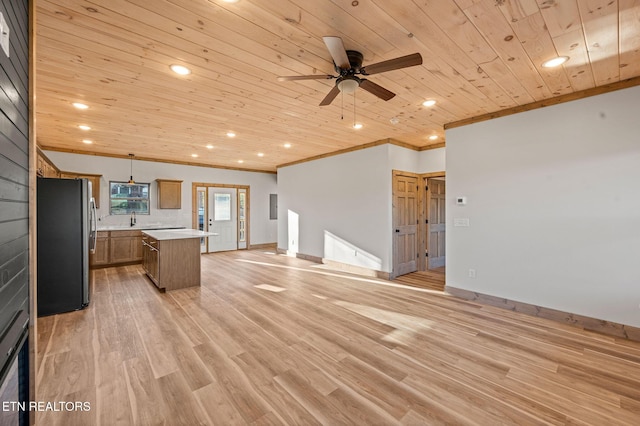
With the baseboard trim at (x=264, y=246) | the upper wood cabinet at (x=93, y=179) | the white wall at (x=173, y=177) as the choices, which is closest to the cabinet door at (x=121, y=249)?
the white wall at (x=173, y=177)

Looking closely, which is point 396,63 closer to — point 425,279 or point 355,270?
point 425,279

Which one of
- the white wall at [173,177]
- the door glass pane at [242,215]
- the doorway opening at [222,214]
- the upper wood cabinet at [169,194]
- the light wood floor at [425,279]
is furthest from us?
the door glass pane at [242,215]

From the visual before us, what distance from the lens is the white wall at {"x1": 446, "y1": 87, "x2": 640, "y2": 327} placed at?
2.97 m

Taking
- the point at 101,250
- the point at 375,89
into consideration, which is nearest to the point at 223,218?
the point at 101,250

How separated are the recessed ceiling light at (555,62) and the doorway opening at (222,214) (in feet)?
25.2

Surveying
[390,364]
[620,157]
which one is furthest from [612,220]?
[390,364]

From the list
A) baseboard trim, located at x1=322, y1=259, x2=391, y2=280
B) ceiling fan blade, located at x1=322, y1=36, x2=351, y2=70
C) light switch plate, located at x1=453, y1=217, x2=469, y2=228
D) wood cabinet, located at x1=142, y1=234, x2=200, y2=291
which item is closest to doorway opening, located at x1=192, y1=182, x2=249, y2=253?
wood cabinet, located at x1=142, y1=234, x2=200, y2=291

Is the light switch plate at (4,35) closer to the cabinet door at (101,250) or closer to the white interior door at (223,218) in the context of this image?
the cabinet door at (101,250)

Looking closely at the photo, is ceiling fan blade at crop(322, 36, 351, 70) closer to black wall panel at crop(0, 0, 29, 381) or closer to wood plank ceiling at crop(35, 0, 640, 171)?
wood plank ceiling at crop(35, 0, 640, 171)

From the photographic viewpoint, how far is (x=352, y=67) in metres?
2.30

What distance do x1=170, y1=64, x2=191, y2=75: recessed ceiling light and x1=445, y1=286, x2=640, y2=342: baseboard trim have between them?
4606mm

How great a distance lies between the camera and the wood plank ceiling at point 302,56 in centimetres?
187

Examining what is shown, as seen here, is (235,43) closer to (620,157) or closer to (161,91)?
(161,91)

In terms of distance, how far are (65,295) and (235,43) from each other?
3.95 m
